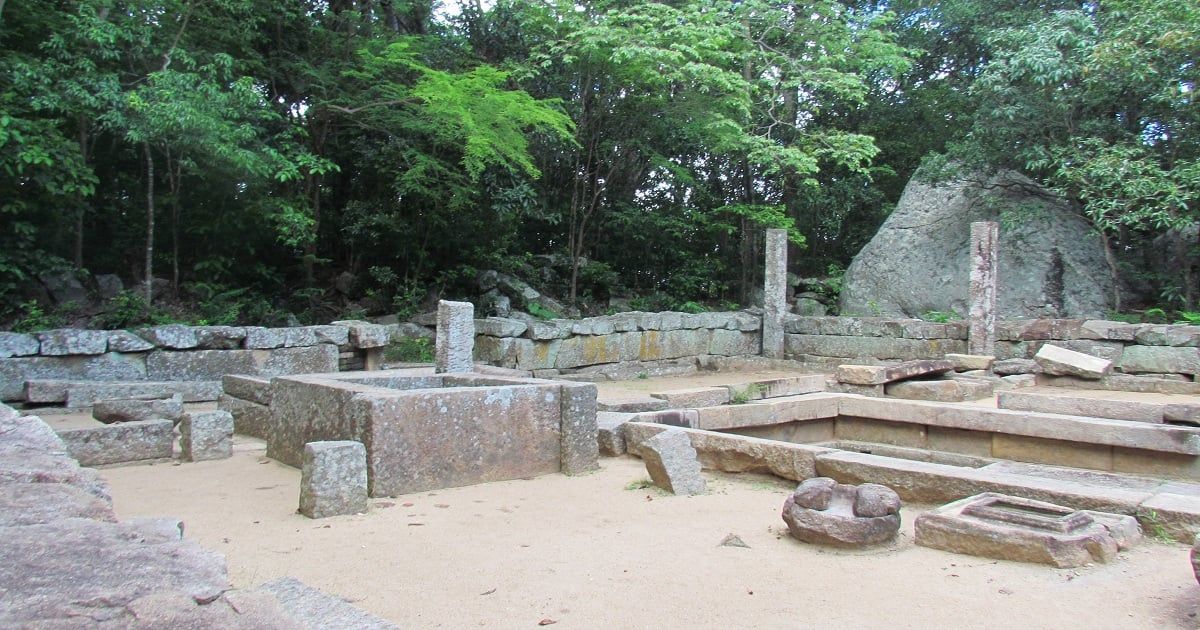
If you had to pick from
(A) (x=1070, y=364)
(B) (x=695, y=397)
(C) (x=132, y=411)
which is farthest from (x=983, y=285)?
(C) (x=132, y=411)

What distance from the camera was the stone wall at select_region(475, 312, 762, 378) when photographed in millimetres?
12734

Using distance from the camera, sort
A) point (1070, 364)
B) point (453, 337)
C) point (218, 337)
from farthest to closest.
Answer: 1. point (1070, 364)
2. point (218, 337)
3. point (453, 337)

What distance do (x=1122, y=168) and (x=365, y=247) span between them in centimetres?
1379

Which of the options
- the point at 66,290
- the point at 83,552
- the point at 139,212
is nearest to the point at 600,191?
the point at 139,212

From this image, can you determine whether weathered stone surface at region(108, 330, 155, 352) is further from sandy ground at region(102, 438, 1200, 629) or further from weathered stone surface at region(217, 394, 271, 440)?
sandy ground at region(102, 438, 1200, 629)

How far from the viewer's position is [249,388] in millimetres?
7355

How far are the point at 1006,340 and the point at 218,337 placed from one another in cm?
1285

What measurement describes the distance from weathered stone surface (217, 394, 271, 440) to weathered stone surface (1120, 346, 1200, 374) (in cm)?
1254

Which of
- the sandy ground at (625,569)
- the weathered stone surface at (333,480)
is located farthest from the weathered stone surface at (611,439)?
the weathered stone surface at (333,480)

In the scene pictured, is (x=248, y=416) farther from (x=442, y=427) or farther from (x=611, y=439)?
(x=611, y=439)

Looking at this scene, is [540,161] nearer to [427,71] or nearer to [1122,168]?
[427,71]

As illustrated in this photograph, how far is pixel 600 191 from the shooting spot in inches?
689

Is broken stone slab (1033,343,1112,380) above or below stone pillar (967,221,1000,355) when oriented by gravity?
below

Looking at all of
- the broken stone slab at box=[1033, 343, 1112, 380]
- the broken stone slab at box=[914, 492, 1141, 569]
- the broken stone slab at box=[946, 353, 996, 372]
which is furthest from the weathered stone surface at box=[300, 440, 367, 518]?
the broken stone slab at box=[946, 353, 996, 372]
